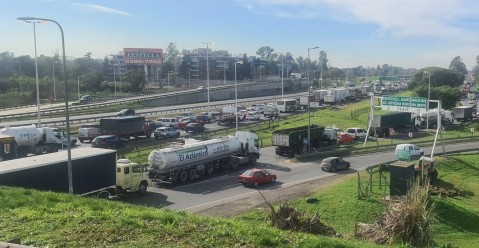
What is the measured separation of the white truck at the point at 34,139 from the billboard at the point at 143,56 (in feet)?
364

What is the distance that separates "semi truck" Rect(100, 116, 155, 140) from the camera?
4744cm

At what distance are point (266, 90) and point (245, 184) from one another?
115 m

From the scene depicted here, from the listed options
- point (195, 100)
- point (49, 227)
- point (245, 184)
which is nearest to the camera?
point (49, 227)

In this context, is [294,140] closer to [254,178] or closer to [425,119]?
[254,178]

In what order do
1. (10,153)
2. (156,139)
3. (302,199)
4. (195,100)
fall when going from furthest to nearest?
(195,100) → (156,139) → (10,153) → (302,199)

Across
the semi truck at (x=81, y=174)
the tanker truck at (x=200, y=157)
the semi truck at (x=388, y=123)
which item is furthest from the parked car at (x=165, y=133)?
the semi truck at (x=388, y=123)

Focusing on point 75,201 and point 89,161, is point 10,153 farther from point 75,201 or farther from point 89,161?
point 75,201

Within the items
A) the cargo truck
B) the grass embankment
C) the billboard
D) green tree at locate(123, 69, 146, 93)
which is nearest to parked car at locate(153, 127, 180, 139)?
the grass embankment

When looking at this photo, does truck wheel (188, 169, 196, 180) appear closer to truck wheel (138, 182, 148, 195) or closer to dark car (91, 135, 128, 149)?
truck wheel (138, 182, 148, 195)

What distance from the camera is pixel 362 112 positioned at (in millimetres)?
77250

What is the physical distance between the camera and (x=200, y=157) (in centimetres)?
3297

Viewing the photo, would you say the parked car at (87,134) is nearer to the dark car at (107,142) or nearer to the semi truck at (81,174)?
the dark car at (107,142)

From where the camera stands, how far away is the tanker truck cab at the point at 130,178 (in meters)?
27.5

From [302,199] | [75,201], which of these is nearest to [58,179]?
[75,201]
